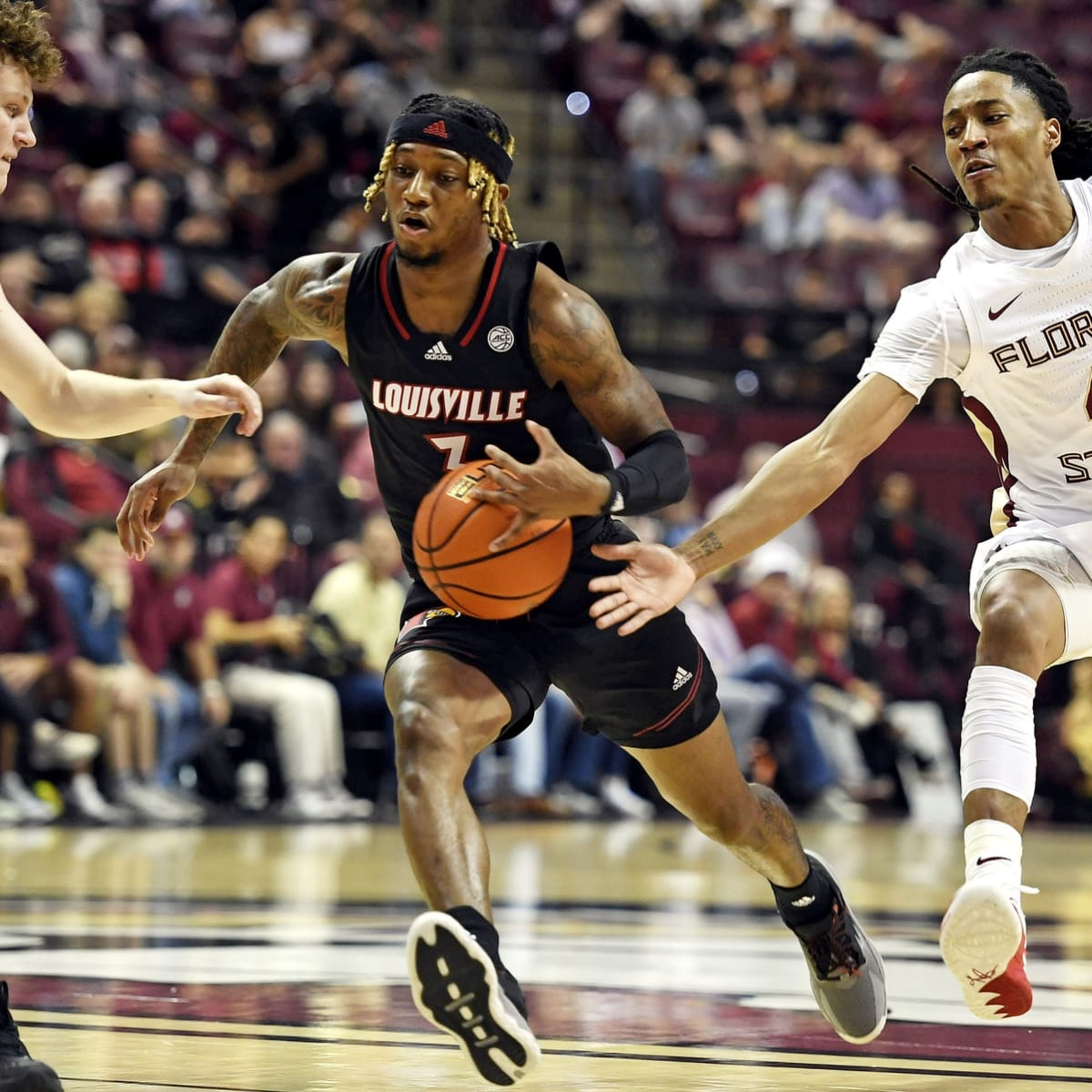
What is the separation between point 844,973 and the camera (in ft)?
15.8

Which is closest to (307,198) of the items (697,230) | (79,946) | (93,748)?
(697,230)

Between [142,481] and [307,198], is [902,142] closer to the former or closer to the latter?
[307,198]

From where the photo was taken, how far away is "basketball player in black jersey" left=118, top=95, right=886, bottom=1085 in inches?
178

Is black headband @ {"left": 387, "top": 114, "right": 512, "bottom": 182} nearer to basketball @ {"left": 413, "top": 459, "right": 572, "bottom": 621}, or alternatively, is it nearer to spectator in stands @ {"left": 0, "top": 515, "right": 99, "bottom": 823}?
basketball @ {"left": 413, "top": 459, "right": 572, "bottom": 621}

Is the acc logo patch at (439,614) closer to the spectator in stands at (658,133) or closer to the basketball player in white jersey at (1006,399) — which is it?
the basketball player in white jersey at (1006,399)

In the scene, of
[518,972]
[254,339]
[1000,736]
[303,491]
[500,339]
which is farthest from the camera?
[303,491]

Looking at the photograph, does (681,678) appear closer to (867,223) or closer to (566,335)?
(566,335)

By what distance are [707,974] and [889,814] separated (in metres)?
7.87

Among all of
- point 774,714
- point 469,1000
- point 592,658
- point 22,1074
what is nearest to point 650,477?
point 592,658

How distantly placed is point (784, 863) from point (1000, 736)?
0.76 metres

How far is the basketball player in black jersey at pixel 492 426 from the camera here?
4523mm

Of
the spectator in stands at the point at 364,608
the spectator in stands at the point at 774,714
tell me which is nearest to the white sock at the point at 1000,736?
the spectator in stands at the point at 364,608

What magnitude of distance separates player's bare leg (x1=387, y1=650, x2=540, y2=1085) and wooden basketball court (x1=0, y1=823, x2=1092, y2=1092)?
336 millimetres

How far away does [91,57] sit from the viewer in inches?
557
